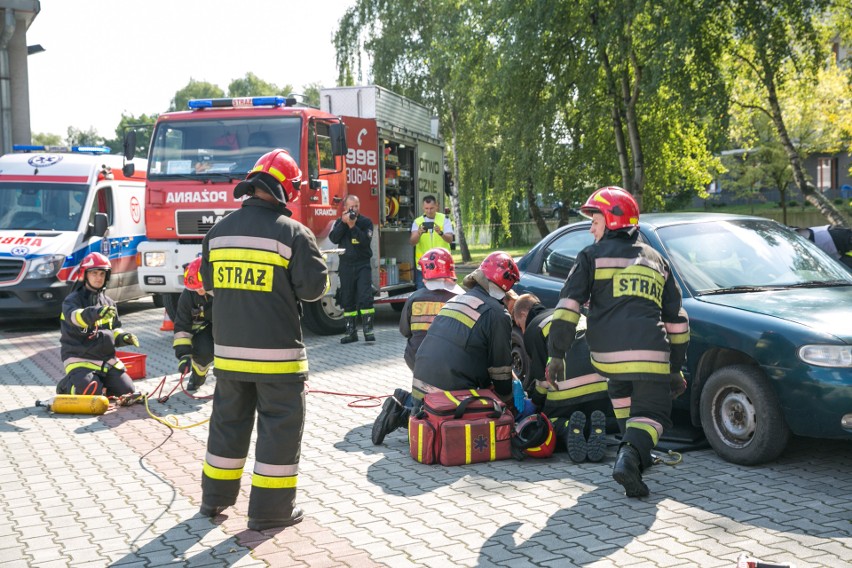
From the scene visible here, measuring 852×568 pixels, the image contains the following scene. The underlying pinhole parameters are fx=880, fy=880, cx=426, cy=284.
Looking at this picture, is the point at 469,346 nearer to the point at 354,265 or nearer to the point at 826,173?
the point at 354,265

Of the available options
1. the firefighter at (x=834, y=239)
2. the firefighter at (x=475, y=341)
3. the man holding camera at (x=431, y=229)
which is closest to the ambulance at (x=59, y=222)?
the man holding camera at (x=431, y=229)

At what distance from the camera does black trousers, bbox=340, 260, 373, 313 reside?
11.6m

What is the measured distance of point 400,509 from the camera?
16.4ft

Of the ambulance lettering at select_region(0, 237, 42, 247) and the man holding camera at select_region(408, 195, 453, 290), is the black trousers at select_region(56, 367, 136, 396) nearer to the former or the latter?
the man holding camera at select_region(408, 195, 453, 290)

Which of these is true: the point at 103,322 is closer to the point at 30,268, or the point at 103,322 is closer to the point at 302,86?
the point at 30,268

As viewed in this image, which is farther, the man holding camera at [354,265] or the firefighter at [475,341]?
the man holding camera at [354,265]

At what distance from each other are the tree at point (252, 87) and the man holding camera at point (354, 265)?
66435 mm

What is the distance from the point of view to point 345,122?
42.3 ft

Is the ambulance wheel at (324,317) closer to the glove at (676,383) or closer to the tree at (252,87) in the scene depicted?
the glove at (676,383)

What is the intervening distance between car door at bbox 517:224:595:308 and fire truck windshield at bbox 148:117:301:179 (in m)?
4.58

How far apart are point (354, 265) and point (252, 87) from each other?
68033 mm

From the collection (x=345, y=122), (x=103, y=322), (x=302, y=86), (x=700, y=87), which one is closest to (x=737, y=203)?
(x=302, y=86)

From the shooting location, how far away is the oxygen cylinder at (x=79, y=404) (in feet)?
25.0

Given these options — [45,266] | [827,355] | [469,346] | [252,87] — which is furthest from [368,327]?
[252,87]
